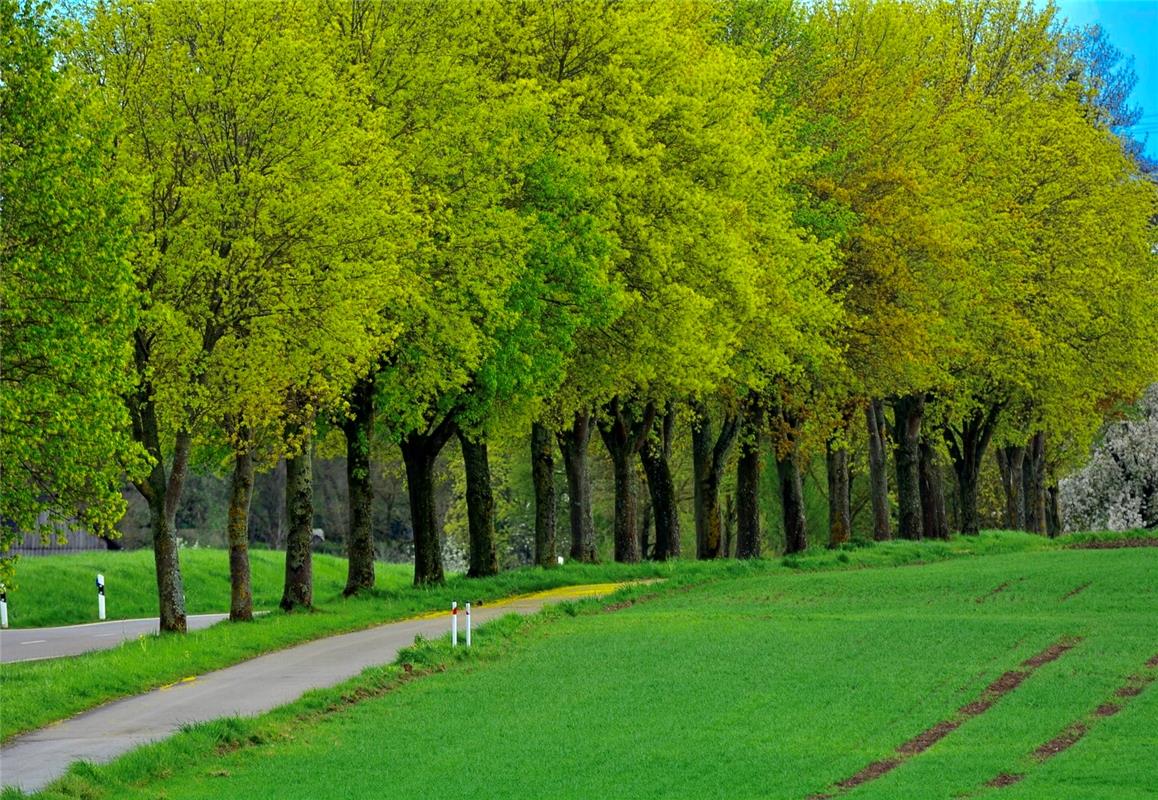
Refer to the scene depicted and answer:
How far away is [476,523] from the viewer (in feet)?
159

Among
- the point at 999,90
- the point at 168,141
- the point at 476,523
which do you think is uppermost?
the point at 999,90

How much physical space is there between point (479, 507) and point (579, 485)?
6.98 metres

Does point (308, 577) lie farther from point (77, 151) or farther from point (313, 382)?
point (77, 151)

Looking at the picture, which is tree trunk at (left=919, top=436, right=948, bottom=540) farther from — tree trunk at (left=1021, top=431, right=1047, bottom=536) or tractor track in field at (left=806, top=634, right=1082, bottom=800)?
tractor track in field at (left=806, top=634, right=1082, bottom=800)

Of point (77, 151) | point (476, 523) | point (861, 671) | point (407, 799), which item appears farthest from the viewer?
point (476, 523)

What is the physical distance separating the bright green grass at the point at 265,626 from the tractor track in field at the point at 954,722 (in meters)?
11.7

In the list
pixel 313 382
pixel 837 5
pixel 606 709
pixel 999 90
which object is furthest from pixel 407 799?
pixel 999 90

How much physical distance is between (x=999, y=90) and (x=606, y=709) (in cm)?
4575

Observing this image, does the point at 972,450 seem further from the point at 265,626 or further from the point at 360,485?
the point at 265,626

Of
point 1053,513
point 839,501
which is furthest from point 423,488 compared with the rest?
point 1053,513

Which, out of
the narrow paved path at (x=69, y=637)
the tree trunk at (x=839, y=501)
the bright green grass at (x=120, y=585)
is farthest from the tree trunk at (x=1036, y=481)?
the narrow paved path at (x=69, y=637)

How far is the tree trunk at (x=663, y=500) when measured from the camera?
186ft

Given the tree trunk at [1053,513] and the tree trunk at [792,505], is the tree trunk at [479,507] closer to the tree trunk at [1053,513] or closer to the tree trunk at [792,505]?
the tree trunk at [792,505]

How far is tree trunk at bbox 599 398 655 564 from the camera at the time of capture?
5516cm
